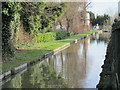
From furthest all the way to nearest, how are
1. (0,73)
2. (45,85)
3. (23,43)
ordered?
(23,43), (0,73), (45,85)

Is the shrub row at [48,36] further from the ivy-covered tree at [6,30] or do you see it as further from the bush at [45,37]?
the ivy-covered tree at [6,30]

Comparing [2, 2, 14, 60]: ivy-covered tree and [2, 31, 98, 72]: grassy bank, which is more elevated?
[2, 2, 14, 60]: ivy-covered tree

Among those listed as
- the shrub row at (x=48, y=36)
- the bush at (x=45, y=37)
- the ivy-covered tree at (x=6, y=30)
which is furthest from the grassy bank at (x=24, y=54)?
the bush at (x=45, y=37)

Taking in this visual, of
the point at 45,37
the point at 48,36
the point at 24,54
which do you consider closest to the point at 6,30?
the point at 24,54

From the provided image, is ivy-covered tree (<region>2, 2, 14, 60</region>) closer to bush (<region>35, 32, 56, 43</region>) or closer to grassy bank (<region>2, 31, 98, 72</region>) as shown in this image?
grassy bank (<region>2, 31, 98, 72</region>)

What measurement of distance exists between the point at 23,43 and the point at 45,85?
14.3 meters

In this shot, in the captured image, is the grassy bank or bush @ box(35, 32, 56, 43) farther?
bush @ box(35, 32, 56, 43)

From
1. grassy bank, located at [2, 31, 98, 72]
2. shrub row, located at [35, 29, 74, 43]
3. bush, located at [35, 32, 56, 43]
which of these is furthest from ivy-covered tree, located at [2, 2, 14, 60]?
bush, located at [35, 32, 56, 43]

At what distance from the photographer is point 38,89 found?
29.8ft

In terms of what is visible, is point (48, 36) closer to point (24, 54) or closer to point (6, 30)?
point (24, 54)

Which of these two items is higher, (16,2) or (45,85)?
(16,2)

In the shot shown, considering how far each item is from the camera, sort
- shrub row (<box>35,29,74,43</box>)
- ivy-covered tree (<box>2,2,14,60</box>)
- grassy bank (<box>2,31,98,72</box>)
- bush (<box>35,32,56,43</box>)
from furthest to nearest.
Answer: bush (<box>35,32,56,43</box>), shrub row (<box>35,29,74,43</box>), grassy bank (<box>2,31,98,72</box>), ivy-covered tree (<box>2,2,14,60</box>)

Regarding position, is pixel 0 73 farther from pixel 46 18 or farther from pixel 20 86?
pixel 46 18

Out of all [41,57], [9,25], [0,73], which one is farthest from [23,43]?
[0,73]
